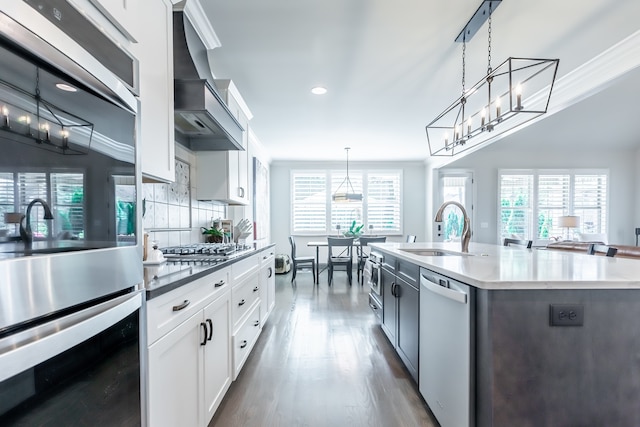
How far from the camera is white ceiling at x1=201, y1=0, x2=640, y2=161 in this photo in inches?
82.4

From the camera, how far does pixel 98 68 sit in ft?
2.53

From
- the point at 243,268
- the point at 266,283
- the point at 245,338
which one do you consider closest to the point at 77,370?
the point at 243,268

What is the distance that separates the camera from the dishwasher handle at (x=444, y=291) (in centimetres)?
129

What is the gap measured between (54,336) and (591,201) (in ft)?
28.9

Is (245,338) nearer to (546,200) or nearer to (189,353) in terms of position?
(189,353)

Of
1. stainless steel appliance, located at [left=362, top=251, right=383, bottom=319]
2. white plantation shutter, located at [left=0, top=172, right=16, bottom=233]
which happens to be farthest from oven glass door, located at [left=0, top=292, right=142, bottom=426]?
stainless steel appliance, located at [left=362, top=251, right=383, bottom=319]

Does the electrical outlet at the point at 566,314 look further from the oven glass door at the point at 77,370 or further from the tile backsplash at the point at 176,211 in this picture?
the tile backsplash at the point at 176,211

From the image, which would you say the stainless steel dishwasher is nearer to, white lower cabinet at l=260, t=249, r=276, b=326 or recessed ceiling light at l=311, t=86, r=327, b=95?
white lower cabinet at l=260, t=249, r=276, b=326

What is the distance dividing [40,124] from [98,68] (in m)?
0.23

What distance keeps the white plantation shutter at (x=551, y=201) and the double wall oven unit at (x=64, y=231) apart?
25.8 ft

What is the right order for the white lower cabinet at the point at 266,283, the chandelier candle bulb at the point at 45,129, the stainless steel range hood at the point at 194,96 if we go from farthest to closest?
the white lower cabinet at the point at 266,283, the stainless steel range hood at the point at 194,96, the chandelier candle bulb at the point at 45,129

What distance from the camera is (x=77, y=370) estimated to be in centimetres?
69

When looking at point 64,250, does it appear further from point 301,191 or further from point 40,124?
→ point 301,191

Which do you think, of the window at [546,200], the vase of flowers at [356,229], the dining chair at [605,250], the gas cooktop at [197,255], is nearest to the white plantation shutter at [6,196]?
the gas cooktop at [197,255]
